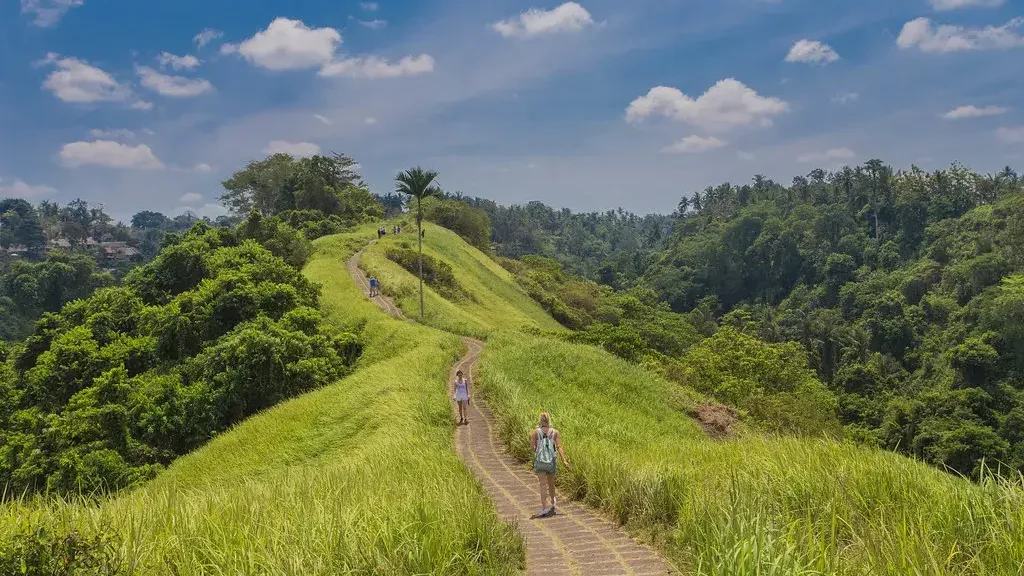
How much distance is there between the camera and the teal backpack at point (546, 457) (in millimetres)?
8578

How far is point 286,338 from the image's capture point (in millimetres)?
22875

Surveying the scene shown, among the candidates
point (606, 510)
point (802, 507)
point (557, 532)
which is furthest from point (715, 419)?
point (802, 507)

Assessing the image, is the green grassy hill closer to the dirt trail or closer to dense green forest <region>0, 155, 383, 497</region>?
the dirt trail

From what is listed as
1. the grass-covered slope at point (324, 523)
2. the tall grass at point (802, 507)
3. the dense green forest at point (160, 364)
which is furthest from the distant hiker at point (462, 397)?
the dense green forest at point (160, 364)

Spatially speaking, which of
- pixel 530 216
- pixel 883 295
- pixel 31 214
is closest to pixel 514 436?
pixel 883 295

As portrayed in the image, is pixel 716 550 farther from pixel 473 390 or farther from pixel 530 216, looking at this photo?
pixel 530 216

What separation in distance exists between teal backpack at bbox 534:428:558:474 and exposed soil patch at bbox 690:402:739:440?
43.9 feet

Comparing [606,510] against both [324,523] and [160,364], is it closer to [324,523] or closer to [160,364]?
[324,523]

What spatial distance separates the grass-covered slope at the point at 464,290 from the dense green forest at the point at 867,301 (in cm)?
560

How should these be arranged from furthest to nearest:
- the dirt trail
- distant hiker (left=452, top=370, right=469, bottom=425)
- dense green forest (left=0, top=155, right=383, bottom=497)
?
dense green forest (left=0, top=155, right=383, bottom=497)
distant hiker (left=452, top=370, right=469, bottom=425)
the dirt trail

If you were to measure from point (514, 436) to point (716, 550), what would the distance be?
328 inches

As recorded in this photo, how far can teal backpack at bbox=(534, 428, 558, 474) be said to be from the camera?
28.1ft

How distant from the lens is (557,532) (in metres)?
7.69

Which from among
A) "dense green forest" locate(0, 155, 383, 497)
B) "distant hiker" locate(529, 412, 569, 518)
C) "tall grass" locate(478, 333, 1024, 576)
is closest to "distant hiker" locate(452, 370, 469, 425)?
"tall grass" locate(478, 333, 1024, 576)
